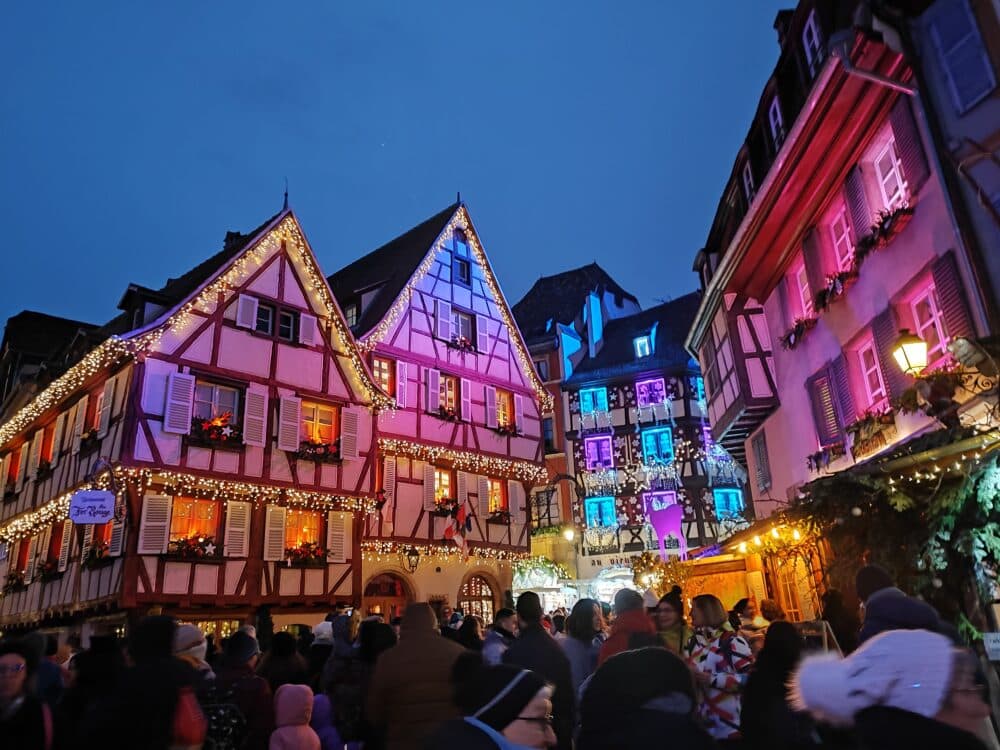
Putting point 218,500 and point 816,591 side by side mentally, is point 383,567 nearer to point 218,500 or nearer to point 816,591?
point 218,500

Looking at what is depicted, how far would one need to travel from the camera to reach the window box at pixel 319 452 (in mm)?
18219

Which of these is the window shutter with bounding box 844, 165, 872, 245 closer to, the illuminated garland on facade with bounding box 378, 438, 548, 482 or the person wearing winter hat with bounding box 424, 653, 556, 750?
the person wearing winter hat with bounding box 424, 653, 556, 750

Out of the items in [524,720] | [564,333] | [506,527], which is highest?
[564,333]

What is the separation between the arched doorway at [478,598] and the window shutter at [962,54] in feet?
56.4

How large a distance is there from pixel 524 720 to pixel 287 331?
17574 millimetres

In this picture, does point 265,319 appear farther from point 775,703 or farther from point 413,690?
point 775,703

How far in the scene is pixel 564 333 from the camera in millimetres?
36344

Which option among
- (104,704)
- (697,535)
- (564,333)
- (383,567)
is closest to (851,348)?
(104,704)

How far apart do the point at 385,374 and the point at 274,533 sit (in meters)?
5.85

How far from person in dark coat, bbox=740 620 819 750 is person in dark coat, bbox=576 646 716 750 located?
144cm

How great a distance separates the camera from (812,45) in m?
11.8

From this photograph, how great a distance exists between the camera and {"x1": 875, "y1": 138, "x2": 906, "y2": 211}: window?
9.80 m

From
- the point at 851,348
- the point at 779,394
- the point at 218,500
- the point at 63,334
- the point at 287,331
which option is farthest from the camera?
the point at 63,334

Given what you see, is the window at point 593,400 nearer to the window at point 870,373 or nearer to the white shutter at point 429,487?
the white shutter at point 429,487
